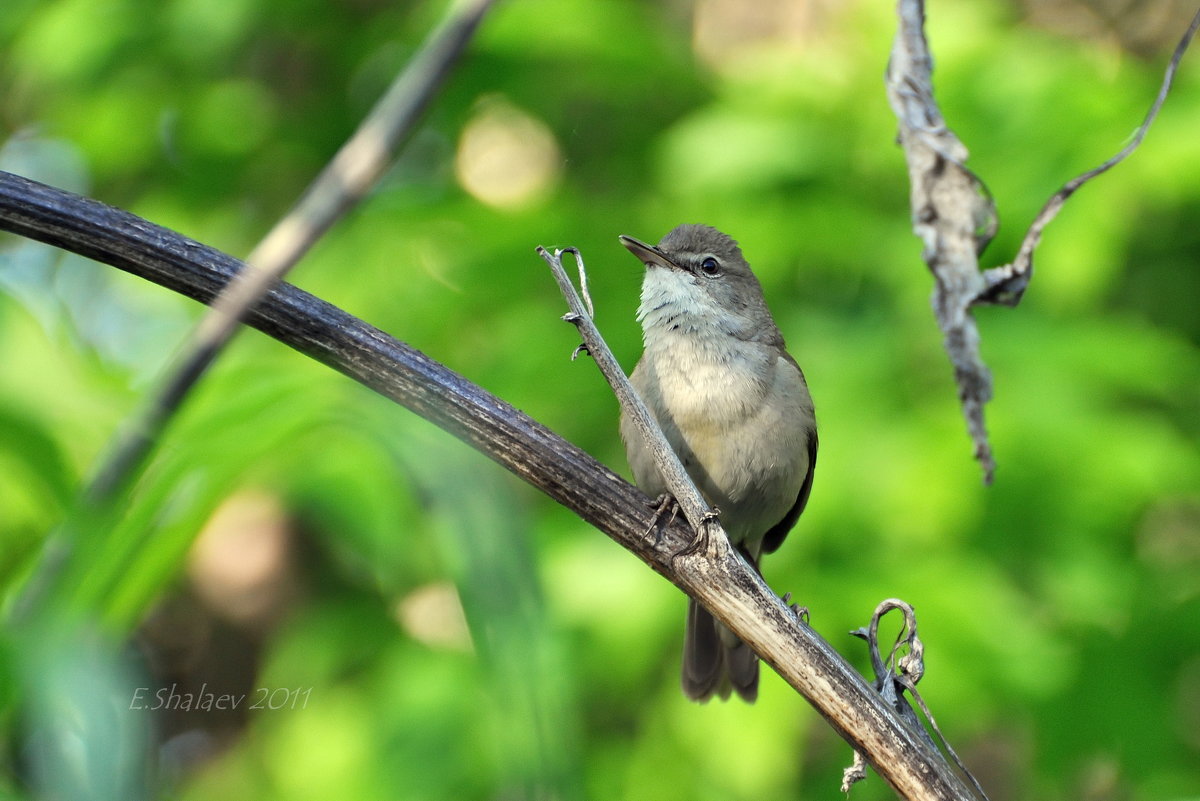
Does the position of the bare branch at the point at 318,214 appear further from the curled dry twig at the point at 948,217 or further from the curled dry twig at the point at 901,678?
the curled dry twig at the point at 948,217

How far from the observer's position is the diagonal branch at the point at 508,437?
1219 mm

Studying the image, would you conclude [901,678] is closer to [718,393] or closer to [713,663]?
[718,393]

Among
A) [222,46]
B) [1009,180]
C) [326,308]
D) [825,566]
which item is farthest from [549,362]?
[326,308]

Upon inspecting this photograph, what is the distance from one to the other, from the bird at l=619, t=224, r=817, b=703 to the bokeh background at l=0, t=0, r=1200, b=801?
0.45 ft

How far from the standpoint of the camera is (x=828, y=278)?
4.16m

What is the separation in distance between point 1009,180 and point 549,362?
5.66ft

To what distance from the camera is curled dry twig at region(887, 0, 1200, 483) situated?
1.92 m

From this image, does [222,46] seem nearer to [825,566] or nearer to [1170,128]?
[825,566]

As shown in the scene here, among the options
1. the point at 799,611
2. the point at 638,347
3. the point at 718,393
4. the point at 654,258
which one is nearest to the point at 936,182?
the point at 799,611

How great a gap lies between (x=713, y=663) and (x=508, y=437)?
2.45 metres

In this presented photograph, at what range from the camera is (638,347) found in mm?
3861

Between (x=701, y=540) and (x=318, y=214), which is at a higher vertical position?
(x=701, y=540)

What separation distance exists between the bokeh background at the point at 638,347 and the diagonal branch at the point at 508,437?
1366 millimetres

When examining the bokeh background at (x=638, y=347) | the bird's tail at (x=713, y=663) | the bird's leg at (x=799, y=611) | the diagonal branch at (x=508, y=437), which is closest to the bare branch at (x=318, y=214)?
the diagonal branch at (x=508, y=437)
